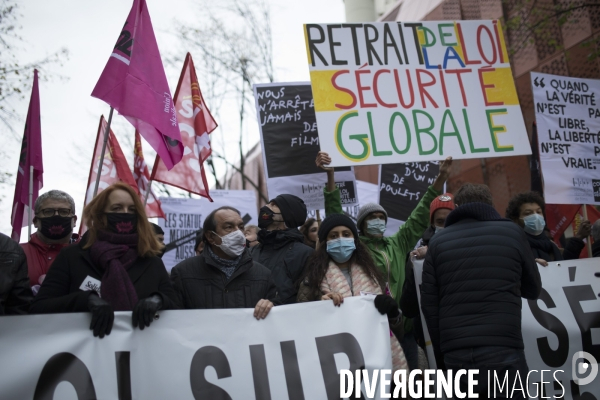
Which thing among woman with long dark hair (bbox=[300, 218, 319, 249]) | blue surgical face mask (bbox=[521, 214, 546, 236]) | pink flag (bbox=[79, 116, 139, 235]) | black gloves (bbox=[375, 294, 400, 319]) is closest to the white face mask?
black gloves (bbox=[375, 294, 400, 319])

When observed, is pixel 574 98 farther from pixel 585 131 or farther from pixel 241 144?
pixel 241 144

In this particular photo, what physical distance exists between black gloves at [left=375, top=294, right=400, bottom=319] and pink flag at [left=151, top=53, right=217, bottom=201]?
114 inches

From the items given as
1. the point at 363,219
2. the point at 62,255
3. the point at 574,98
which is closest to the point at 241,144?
the point at 574,98

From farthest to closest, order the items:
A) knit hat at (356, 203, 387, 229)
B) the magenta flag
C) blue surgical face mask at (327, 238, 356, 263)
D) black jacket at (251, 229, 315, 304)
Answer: the magenta flag
knit hat at (356, 203, 387, 229)
black jacket at (251, 229, 315, 304)
blue surgical face mask at (327, 238, 356, 263)

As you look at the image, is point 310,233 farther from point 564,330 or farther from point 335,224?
point 564,330

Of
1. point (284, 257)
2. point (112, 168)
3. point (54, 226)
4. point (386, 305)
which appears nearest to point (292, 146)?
point (284, 257)

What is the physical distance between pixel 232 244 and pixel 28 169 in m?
3.02

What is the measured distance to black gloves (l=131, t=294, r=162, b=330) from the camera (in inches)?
137

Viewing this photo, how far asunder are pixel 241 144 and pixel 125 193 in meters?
17.2

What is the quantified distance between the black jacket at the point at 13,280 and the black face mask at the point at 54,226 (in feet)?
2.12

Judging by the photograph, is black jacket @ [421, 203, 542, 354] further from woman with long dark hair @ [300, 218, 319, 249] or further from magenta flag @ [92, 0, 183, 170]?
magenta flag @ [92, 0, 183, 170]

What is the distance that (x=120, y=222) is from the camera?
12.1 ft

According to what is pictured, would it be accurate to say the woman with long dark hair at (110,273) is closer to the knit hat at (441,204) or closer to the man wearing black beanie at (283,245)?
the man wearing black beanie at (283,245)

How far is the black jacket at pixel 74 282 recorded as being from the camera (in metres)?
3.43
